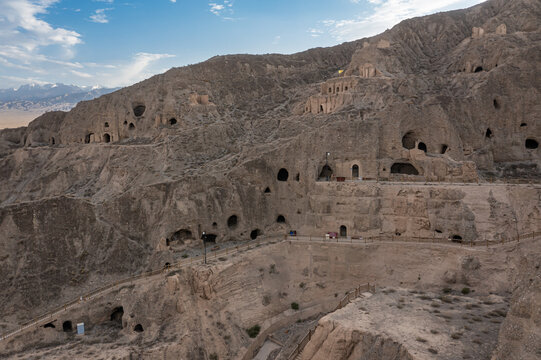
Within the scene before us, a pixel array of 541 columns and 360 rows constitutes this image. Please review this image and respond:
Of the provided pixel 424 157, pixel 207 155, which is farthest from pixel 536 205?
pixel 207 155

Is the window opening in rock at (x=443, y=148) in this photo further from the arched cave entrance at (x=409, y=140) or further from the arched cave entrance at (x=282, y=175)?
the arched cave entrance at (x=282, y=175)

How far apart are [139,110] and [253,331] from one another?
3779 centimetres

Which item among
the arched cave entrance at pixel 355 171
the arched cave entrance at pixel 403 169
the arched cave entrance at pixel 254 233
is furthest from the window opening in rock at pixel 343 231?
the arched cave entrance at pixel 403 169

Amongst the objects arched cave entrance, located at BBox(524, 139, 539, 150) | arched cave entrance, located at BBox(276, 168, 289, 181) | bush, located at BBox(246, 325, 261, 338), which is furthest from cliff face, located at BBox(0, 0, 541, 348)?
bush, located at BBox(246, 325, 261, 338)

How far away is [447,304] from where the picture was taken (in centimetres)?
1991

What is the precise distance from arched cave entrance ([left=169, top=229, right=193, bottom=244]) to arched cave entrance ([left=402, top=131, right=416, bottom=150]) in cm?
2450

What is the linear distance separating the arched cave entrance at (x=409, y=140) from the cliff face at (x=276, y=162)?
15 centimetres

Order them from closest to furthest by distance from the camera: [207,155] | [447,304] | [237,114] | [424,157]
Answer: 1. [447,304]
2. [424,157]
3. [207,155]
4. [237,114]

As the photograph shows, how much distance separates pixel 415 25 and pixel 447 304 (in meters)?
56.6

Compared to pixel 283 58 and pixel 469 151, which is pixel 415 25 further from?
pixel 469 151

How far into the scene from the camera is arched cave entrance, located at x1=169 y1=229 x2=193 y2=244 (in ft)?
113

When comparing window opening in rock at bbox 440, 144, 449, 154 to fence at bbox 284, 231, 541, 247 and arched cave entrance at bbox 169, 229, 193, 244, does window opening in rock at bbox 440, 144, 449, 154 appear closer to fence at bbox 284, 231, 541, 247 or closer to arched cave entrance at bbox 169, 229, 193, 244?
fence at bbox 284, 231, 541, 247

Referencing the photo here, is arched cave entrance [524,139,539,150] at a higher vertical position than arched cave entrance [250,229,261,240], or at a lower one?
higher

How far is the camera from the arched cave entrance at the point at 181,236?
3450 cm
